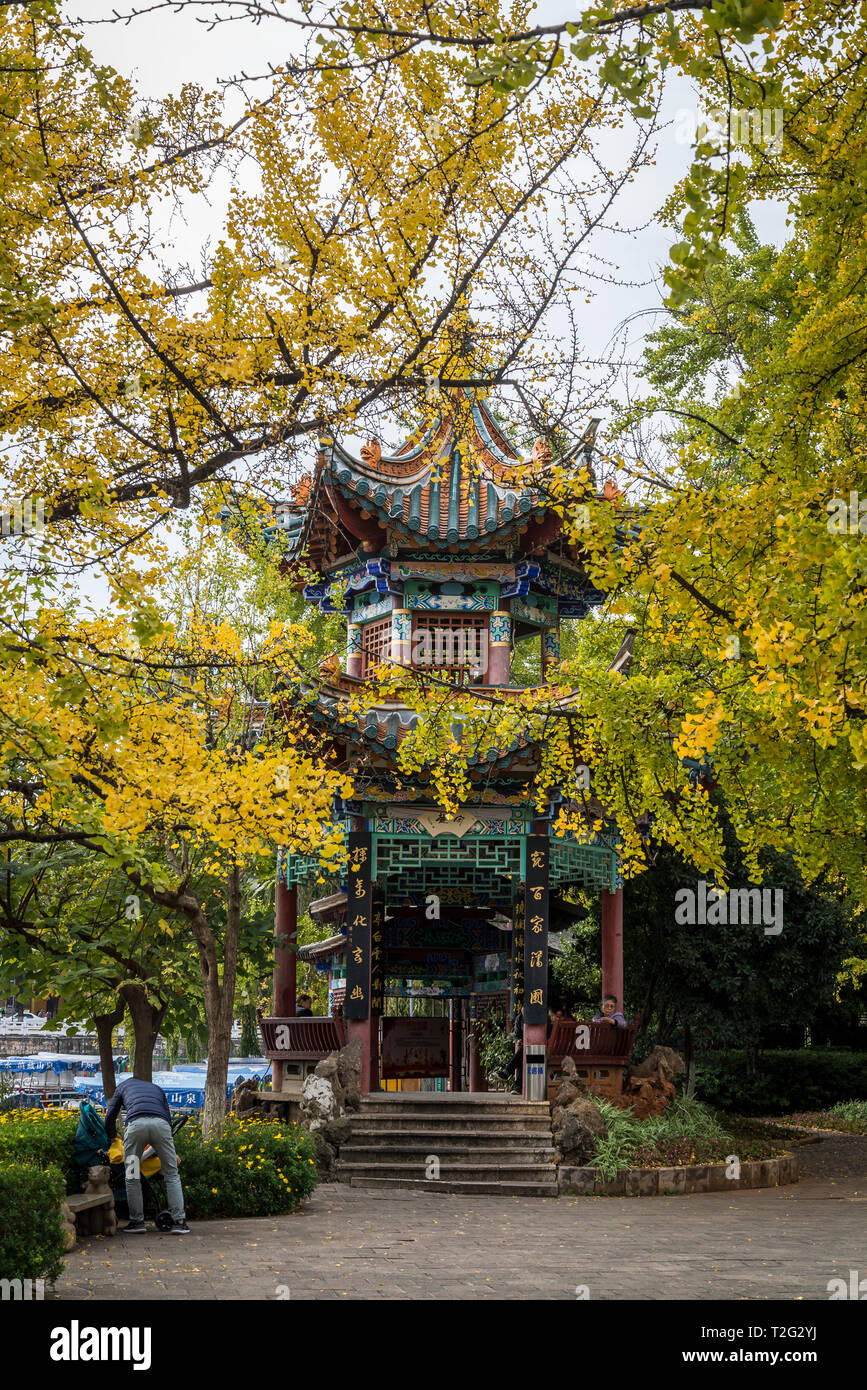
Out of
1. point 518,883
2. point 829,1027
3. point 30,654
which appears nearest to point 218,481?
point 30,654

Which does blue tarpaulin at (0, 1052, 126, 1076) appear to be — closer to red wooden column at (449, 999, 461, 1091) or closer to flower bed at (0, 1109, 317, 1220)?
red wooden column at (449, 999, 461, 1091)

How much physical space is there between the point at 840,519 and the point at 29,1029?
45209mm

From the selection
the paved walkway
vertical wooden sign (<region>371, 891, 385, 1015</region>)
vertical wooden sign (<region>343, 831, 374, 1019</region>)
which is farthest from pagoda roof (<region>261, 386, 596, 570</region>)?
the paved walkway

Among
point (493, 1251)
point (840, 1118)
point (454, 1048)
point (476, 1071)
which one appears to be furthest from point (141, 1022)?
point (840, 1118)

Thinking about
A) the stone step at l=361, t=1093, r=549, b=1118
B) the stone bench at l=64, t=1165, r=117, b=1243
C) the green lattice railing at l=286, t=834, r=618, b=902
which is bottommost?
the stone step at l=361, t=1093, r=549, b=1118

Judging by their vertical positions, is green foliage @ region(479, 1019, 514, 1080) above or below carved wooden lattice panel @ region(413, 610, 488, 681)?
below

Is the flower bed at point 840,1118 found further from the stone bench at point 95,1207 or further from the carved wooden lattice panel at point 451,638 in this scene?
the stone bench at point 95,1207

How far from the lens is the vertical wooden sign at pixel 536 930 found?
14.9 m

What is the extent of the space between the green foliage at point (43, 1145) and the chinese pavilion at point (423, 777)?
5.25m

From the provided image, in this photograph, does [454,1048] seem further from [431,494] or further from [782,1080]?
[782,1080]

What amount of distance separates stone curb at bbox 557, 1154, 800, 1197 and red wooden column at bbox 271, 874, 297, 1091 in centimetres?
499

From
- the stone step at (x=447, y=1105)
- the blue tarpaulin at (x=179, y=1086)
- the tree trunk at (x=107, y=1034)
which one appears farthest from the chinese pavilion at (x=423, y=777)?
the blue tarpaulin at (x=179, y=1086)

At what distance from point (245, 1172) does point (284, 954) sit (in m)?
6.41

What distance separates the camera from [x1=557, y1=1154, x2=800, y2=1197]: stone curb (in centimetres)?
1306
